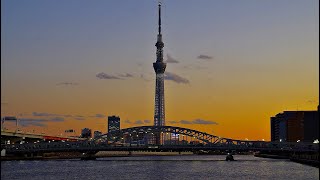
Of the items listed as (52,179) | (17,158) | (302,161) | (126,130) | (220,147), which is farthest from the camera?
(126,130)

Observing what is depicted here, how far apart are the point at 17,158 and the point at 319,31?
147m

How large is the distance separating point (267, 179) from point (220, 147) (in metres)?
61.6

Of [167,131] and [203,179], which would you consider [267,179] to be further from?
[167,131]

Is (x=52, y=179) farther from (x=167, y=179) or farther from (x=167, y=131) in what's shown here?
(x=167, y=131)

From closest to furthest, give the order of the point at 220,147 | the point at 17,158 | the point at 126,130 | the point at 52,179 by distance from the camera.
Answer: the point at 52,179, the point at 220,147, the point at 17,158, the point at 126,130

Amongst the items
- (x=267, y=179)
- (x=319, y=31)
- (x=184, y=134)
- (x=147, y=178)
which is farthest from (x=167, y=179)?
(x=184, y=134)

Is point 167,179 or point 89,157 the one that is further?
point 89,157

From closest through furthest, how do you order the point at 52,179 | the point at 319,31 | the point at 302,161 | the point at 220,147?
1. the point at 319,31
2. the point at 52,179
3. the point at 302,161
4. the point at 220,147

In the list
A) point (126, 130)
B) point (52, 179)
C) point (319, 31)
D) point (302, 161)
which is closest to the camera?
point (319, 31)

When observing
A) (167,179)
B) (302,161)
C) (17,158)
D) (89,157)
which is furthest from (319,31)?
(89,157)

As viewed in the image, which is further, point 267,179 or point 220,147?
point 220,147

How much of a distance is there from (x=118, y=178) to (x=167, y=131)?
8896cm

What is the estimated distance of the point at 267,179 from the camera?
244 feet

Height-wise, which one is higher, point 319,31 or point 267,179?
point 319,31
